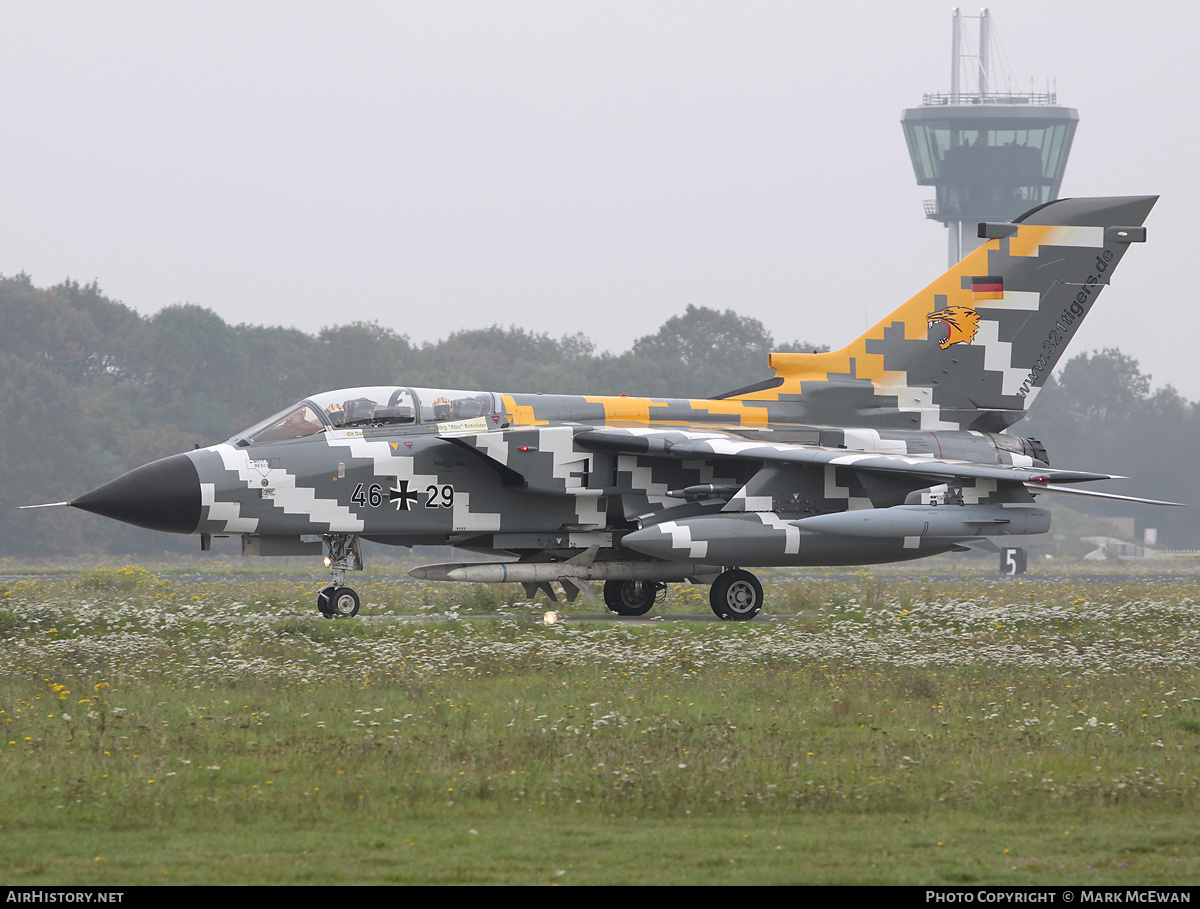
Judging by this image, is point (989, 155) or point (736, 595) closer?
point (736, 595)

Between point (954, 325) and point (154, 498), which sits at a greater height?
point (954, 325)

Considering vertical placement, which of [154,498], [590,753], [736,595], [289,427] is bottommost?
[590,753]

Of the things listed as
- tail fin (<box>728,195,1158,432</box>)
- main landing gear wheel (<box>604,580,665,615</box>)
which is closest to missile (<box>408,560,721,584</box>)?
main landing gear wheel (<box>604,580,665,615</box>)

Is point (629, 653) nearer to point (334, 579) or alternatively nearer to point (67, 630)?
point (334, 579)

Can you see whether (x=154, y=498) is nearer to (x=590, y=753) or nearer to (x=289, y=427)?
(x=289, y=427)

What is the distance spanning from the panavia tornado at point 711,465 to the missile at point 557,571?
1.1 inches

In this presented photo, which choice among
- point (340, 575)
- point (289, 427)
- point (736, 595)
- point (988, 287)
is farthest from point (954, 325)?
point (289, 427)

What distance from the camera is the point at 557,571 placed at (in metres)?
16.3

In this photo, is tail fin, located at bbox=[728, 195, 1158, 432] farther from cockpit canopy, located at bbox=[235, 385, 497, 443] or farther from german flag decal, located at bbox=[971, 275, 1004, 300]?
cockpit canopy, located at bbox=[235, 385, 497, 443]

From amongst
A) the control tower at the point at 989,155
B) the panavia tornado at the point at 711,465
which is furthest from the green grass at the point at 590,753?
the control tower at the point at 989,155

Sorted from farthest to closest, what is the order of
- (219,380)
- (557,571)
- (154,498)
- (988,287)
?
(219,380) → (988,287) → (557,571) → (154,498)

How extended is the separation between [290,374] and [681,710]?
201 feet

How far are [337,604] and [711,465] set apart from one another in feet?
17.0
